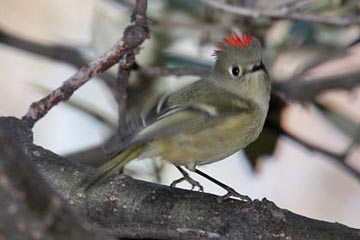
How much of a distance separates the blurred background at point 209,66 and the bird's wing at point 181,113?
0.35m

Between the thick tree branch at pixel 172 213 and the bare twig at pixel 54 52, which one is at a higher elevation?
the bare twig at pixel 54 52

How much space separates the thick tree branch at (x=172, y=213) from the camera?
122 cm

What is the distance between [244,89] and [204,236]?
0.41 m

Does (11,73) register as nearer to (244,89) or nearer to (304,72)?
(304,72)

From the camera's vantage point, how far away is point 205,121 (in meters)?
1.39

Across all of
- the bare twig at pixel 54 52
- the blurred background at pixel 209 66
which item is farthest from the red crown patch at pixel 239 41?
the bare twig at pixel 54 52

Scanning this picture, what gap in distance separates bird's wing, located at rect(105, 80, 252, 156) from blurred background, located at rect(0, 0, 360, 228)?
1.15 ft

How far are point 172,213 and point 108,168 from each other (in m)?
0.12

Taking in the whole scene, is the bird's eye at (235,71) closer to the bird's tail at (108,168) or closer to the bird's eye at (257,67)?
the bird's eye at (257,67)

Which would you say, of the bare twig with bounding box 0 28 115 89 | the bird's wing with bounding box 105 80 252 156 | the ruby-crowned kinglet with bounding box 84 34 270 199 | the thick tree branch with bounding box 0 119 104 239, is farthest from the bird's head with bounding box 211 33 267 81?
the thick tree branch with bounding box 0 119 104 239

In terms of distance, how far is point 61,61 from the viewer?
2254mm

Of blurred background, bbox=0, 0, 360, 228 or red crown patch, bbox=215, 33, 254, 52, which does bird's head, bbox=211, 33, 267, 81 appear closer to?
red crown patch, bbox=215, 33, 254, 52

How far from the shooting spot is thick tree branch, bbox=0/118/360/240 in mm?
1224

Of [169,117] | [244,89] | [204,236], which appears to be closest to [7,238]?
[204,236]
